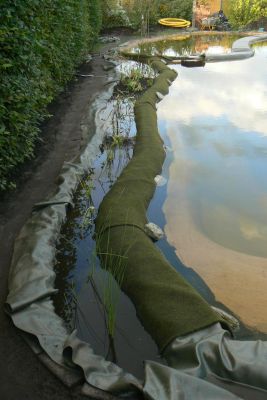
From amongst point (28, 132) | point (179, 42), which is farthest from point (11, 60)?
point (179, 42)

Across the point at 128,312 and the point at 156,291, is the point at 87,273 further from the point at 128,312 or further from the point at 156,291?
the point at 156,291

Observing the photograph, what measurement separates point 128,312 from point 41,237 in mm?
1011

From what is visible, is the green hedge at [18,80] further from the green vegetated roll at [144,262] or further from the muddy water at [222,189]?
the muddy water at [222,189]

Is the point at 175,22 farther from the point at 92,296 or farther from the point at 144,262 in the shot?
the point at 92,296

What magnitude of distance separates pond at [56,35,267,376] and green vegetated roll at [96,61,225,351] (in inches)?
5.6

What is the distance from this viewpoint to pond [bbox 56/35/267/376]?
9.15 feet

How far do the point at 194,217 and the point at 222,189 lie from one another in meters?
0.72

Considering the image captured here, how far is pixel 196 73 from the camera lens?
9703mm

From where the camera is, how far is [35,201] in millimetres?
3936

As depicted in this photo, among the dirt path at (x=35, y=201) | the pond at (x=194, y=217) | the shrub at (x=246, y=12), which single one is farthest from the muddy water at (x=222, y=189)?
the shrub at (x=246, y=12)

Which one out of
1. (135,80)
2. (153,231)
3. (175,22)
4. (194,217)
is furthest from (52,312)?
(175,22)

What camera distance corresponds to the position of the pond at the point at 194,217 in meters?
2.79

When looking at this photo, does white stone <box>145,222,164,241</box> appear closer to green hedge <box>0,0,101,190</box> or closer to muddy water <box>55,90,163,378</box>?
muddy water <box>55,90,163,378</box>

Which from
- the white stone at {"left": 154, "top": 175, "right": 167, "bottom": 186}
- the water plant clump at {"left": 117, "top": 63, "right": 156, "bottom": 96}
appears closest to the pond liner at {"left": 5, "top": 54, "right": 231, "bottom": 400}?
the white stone at {"left": 154, "top": 175, "right": 167, "bottom": 186}
